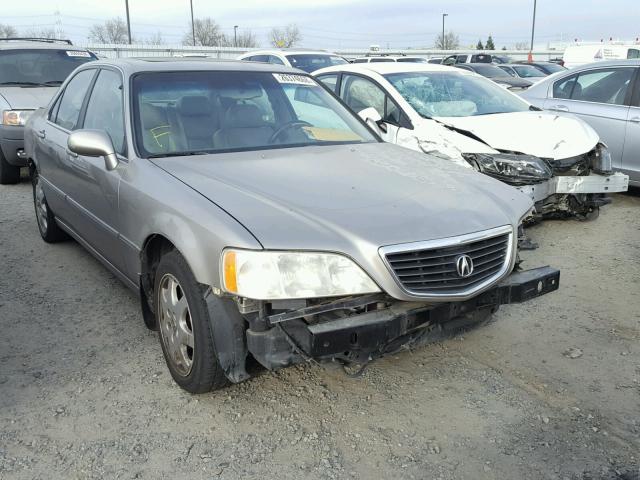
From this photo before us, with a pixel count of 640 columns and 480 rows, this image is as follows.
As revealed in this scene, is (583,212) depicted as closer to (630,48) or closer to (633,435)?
(633,435)

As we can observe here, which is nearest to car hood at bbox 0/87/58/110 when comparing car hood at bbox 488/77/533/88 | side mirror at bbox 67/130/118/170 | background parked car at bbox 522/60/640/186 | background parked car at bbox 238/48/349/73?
side mirror at bbox 67/130/118/170

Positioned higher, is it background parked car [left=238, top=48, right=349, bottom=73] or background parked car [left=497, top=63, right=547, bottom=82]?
background parked car [left=238, top=48, right=349, bottom=73]

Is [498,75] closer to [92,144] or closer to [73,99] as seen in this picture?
[73,99]

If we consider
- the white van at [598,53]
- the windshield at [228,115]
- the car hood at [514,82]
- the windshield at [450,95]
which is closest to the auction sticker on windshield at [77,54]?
the windshield at [450,95]

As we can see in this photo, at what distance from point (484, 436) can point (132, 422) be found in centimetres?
161

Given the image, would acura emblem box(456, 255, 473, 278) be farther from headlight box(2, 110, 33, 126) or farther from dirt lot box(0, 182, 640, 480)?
headlight box(2, 110, 33, 126)

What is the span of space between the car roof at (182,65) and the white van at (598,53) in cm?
1873

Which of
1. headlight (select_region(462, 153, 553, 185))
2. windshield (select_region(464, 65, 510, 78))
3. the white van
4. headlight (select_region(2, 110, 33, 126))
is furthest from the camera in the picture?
the white van

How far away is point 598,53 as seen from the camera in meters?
22.3

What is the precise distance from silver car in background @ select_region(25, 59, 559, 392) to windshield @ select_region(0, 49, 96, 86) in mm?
5228

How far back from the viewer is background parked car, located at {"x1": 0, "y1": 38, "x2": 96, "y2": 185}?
7.76 meters

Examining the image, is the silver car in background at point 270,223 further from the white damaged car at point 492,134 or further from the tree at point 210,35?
the tree at point 210,35

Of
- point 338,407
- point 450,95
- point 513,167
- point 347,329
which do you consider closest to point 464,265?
point 347,329

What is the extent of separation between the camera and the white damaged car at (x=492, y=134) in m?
5.66
